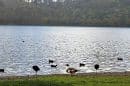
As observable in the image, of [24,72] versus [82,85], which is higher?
[82,85]

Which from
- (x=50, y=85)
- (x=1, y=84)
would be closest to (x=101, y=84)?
(x=50, y=85)

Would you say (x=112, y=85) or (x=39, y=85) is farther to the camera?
(x=112, y=85)

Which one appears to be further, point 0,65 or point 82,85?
point 0,65

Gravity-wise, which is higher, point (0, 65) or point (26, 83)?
point (26, 83)

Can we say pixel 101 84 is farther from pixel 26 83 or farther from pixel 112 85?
pixel 26 83

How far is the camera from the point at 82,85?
25234mm

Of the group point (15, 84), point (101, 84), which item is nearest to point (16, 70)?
point (101, 84)

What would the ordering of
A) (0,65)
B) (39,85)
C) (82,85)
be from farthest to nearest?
(0,65), (82,85), (39,85)

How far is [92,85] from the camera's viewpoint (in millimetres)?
25250

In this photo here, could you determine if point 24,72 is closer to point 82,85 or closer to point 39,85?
point 82,85

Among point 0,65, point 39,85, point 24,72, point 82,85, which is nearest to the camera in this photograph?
point 39,85

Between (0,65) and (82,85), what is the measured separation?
33593mm

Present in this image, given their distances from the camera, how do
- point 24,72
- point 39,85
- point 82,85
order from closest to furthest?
point 39,85, point 82,85, point 24,72

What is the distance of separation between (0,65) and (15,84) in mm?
36156
